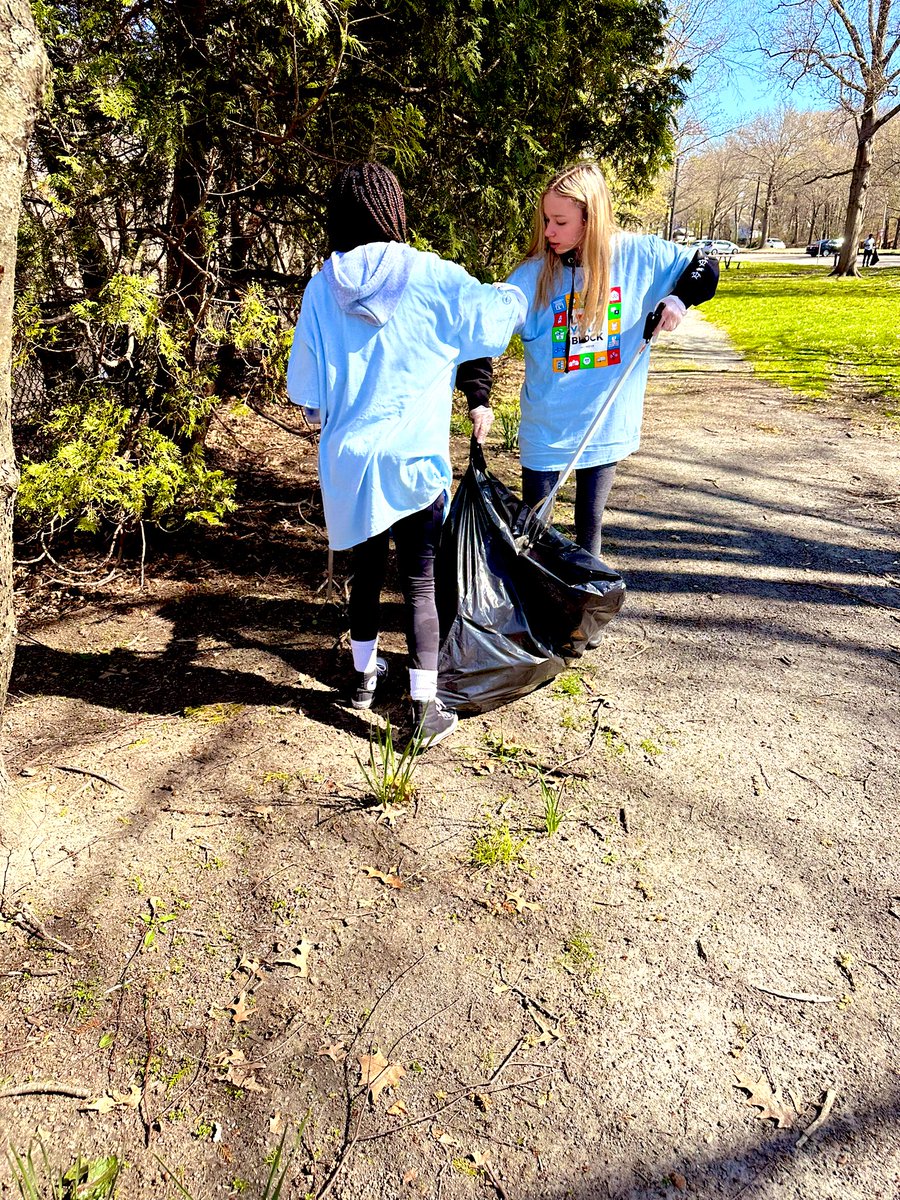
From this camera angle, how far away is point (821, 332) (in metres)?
15.1

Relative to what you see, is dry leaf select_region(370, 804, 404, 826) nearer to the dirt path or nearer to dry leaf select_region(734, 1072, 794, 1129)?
the dirt path

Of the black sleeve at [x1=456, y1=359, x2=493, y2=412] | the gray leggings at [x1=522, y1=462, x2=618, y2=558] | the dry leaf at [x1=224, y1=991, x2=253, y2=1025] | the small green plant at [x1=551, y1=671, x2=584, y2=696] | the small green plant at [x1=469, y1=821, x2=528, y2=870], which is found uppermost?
the black sleeve at [x1=456, y1=359, x2=493, y2=412]

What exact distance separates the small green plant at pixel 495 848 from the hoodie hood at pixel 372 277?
159cm

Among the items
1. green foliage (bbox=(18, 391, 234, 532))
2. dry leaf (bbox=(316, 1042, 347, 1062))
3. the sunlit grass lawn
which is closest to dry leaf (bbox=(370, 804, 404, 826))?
dry leaf (bbox=(316, 1042, 347, 1062))

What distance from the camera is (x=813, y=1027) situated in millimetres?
1930

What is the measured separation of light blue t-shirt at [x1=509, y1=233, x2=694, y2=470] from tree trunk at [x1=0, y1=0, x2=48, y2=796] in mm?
1690

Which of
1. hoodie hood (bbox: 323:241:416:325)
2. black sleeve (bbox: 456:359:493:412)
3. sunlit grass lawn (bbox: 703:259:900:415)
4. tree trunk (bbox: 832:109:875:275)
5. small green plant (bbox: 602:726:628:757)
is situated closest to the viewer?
hoodie hood (bbox: 323:241:416:325)

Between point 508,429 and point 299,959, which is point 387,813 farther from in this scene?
point 508,429

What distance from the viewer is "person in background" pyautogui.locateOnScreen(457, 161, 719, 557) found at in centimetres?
298

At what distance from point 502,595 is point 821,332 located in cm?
1451

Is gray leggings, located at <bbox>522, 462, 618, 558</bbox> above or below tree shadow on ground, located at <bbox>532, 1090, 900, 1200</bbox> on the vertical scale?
above

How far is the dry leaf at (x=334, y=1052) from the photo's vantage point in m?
1.86

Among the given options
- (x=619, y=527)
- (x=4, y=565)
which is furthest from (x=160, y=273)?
(x=619, y=527)

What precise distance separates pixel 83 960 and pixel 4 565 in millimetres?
1053
